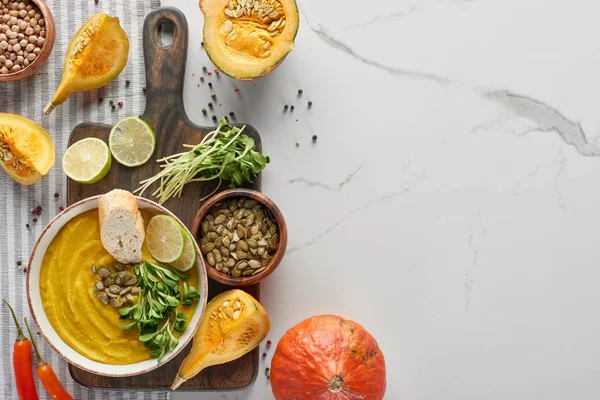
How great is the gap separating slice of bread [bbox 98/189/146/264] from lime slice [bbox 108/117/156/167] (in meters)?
0.31

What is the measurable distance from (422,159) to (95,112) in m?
1.60

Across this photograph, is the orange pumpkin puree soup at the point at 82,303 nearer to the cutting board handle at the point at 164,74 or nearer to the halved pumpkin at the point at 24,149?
the halved pumpkin at the point at 24,149

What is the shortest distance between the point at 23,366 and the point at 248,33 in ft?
6.16

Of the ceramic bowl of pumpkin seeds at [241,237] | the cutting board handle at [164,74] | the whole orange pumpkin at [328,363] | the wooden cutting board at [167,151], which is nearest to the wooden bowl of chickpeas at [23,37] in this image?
the wooden cutting board at [167,151]

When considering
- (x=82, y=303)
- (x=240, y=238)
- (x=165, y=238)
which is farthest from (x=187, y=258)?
(x=82, y=303)

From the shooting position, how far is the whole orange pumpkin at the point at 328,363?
2.82 m

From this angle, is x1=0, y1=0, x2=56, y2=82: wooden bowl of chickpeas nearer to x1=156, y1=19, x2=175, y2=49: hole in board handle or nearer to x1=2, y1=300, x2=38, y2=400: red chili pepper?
x1=156, y1=19, x2=175, y2=49: hole in board handle

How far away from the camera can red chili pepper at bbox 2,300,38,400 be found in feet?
10.2

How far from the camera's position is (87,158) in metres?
3.03

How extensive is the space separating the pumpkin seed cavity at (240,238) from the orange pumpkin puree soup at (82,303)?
0.46 feet

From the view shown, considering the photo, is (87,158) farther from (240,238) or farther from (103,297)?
(240,238)

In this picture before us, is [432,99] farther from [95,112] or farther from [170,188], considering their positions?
[95,112]

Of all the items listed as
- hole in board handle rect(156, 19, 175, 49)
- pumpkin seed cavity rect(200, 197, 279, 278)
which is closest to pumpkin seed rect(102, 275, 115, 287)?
pumpkin seed cavity rect(200, 197, 279, 278)

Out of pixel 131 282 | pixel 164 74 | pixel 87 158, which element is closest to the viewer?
pixel 131 282
